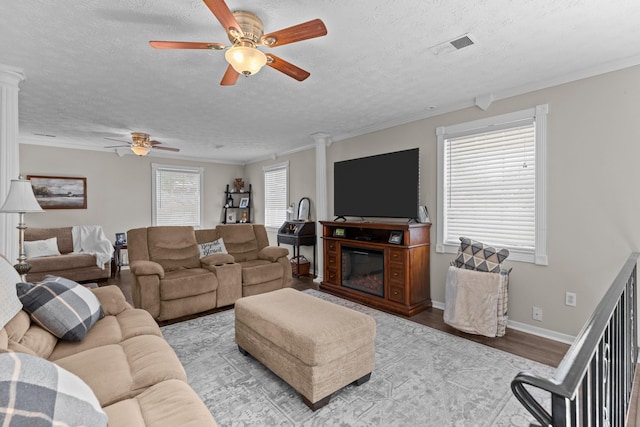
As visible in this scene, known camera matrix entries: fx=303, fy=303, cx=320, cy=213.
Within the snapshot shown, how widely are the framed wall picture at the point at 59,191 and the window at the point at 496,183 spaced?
6168 millimetres

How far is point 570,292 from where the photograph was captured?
9.27 feet

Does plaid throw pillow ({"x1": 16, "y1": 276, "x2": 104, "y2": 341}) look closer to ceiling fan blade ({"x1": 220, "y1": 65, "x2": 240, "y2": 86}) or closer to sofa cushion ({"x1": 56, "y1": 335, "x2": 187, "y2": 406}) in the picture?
sofa cushion ({"x1": 56, "y1": 335, "x2": 187, "y2": 406})

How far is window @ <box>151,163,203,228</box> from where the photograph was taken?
21.3 feet

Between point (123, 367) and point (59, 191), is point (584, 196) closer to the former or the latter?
point (123, 367)

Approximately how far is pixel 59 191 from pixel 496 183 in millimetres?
6871

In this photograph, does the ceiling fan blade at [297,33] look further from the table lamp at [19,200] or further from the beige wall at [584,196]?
the beige wall at [584,196]

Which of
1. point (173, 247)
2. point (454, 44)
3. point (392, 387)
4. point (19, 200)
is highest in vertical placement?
point (454, 44)

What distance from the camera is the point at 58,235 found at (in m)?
5.09

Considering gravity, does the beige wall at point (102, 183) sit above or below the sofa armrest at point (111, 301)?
above

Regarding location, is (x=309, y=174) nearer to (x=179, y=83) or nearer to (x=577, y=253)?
(x=179, y=83)

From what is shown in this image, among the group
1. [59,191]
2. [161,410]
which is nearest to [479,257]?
[161,410]

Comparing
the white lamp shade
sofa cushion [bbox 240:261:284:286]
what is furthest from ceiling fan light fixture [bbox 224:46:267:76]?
sofa cushion [bbox 240:261:284:286]

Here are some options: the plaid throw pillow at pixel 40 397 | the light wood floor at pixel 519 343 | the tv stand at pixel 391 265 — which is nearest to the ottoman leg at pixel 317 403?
the plaid throw pillow at pixel 40 397

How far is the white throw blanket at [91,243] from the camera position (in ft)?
16.9
